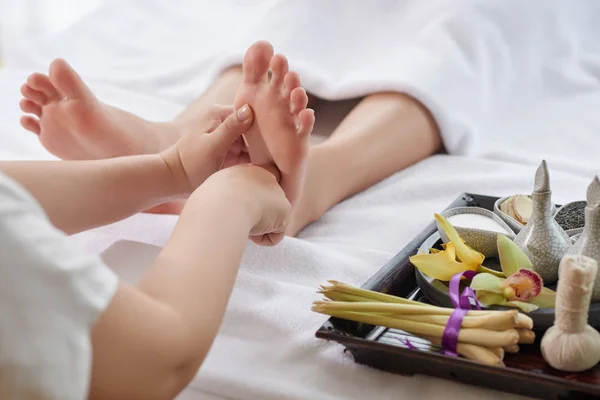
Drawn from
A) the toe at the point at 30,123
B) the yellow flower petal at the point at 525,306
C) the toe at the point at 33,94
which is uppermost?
the toe at the point at 33,94

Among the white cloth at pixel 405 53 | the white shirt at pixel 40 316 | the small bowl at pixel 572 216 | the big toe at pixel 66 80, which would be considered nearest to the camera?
the white shirt at pixel 40 316

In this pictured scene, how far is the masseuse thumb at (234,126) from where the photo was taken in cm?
105

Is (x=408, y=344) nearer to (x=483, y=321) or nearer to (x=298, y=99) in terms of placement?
(x=483, y=321)

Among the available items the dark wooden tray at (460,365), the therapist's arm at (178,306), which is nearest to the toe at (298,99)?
the therapist's arm at (178,306)

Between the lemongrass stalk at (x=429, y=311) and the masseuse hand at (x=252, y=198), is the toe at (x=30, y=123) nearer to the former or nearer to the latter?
the masseuse hand at (x=252, y=198)

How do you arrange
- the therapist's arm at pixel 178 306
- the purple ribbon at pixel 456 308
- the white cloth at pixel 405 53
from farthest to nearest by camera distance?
the white cloth at pixel 405 53 → the purple ribbon at pixel 456 308 → the therapist's arm at pixel 178 306

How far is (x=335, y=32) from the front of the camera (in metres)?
1.66

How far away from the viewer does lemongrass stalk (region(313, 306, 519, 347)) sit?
0.75 meters

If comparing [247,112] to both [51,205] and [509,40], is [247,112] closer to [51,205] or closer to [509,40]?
[51,205]

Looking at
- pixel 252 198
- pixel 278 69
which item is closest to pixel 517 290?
pixel 252 198

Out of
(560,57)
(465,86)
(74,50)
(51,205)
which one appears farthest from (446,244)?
(74,50)

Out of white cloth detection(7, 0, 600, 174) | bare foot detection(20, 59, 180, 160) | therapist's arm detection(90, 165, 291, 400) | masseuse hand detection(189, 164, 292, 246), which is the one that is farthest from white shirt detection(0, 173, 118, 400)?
white cloth detection(7, 0, 600, 174)

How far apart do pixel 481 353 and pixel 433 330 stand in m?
0.05

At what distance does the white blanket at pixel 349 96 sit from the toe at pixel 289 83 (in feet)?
0.66
